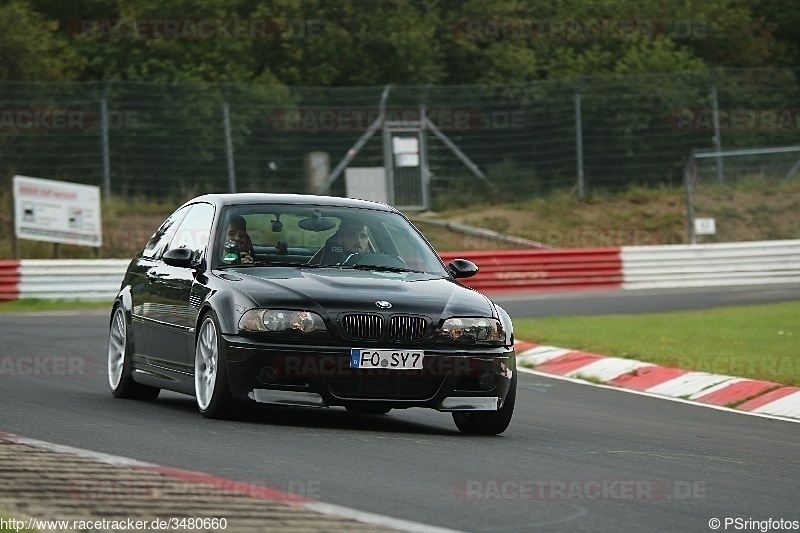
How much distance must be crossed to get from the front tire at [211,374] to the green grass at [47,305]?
1397 centimetres

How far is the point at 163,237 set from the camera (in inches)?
440

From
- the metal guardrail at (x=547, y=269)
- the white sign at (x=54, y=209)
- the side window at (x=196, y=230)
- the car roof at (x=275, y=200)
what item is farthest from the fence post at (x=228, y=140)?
the car roof at (x=275, y=200)

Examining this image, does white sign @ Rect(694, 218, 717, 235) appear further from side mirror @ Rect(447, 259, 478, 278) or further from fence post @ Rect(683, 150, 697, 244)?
side mirror @ Rect(447, 259, 478, 278)

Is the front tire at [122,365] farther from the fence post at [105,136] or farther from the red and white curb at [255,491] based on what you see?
the fence post at [105,136]

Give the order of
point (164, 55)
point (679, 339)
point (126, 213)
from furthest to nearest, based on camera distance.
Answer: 1. point (164, 55)
2. point (126, 213)
3. point (679, 339)

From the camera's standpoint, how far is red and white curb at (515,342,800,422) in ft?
40.8

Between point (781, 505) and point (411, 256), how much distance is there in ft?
12.7

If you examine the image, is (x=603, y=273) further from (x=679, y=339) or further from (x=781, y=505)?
(x=781, y=505)

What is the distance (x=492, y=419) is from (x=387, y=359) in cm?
96

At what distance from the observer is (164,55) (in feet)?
128

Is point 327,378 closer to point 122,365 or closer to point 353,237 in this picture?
point 353,237

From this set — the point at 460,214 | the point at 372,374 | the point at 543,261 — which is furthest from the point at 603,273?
the point at 372,374

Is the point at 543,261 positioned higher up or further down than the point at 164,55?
further down

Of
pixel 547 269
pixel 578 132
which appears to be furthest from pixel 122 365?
pixel 578 132
